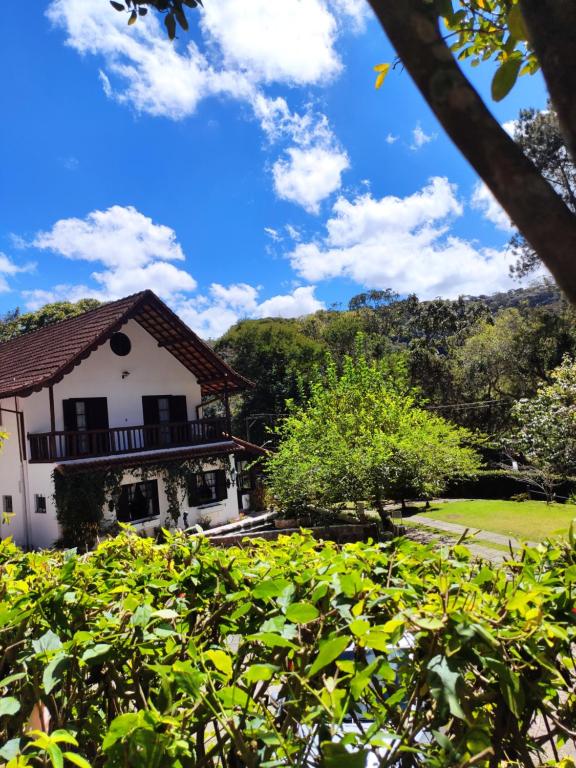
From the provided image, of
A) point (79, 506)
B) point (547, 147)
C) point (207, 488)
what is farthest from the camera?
point (547, 147)

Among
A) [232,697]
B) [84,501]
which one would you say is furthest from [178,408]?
[232,697]

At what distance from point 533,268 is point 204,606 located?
3496 centimetres

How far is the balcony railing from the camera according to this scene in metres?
16.0

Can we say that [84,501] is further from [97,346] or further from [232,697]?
[232,697]

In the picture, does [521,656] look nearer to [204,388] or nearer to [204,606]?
[204,606]

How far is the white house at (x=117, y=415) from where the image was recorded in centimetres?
1627

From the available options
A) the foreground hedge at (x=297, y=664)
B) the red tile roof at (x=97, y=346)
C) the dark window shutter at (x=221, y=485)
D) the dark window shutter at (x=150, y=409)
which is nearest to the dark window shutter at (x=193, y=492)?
the dark window shutter at (x=221, y=485)

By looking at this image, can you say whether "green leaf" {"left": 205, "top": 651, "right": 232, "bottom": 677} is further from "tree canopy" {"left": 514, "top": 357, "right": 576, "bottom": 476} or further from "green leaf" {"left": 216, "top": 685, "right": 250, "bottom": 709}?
"tree canopy" {"left": 514, "top": 357, "right": 576, "bottom": 476}

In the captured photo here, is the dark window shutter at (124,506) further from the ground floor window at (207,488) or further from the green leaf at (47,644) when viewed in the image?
the green leaf at (47,644)

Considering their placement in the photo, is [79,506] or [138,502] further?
[138,502]

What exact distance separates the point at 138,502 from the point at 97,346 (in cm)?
537

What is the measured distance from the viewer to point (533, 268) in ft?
106

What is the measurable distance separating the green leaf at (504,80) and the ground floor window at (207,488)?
18.2 metres

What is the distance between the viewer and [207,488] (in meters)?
19.9
